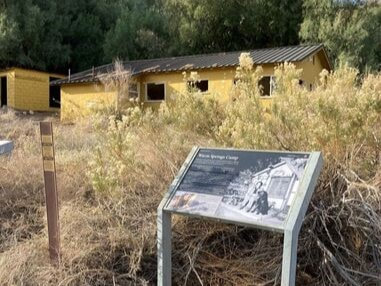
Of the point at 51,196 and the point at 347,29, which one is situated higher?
the point at 347,29

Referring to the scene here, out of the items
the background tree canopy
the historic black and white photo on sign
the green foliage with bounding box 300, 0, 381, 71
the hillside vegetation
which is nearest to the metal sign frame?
the historic black and white photo on sign

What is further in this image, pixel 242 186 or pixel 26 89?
pixel 26 89

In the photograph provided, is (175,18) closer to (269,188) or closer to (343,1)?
(343,1)

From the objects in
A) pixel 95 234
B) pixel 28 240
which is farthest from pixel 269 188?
pixel 28 240

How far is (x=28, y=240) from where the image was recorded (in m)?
4.22

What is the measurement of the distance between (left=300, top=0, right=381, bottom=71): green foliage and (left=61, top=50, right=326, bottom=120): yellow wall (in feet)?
5.73

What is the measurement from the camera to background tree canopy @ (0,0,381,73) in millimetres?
23734

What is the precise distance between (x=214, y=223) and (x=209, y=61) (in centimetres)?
1723

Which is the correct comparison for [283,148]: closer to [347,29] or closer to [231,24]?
[347,29]

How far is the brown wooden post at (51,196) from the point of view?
12.6 ft

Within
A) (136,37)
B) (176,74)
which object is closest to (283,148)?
(176,74)

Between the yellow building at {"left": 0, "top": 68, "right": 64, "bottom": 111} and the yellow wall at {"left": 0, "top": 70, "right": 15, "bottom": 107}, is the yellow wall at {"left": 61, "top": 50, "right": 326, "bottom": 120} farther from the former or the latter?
the yellow wall at {"left": 0, "top": 70, "right": 15, "bottom": 107}

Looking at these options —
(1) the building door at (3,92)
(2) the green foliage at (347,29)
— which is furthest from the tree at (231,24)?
(1) the building door at (3,92)

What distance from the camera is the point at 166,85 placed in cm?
2139
